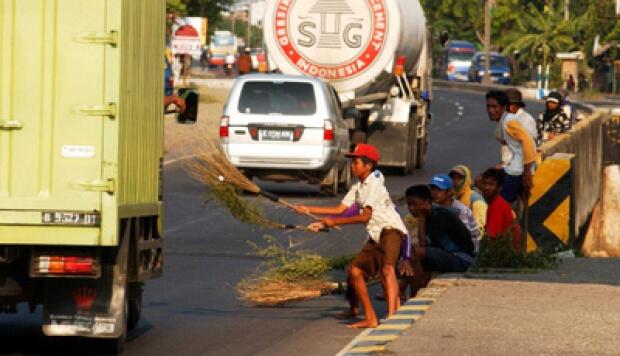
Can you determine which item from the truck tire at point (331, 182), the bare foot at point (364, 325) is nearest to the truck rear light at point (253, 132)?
the truck tire at point (331, 182)

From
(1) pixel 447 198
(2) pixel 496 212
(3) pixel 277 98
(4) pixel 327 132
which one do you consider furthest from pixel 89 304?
(3) pixel 277 98

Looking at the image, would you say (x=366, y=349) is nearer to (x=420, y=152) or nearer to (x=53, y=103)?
(x=53, y=103)

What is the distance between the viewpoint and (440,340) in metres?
11.1

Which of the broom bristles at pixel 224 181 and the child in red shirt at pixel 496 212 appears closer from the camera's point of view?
the broom bristles at pixel 224 181

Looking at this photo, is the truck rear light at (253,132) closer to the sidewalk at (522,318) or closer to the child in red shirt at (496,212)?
the child in red shirt at (496,212)

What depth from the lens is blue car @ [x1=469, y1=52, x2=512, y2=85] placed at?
98.8 meters

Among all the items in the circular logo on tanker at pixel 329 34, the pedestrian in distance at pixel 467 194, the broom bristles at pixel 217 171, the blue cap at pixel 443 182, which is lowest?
the pedestrian in distance at pixel 467 194

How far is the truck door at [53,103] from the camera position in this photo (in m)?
10.8

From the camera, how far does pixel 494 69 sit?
98.8 meters

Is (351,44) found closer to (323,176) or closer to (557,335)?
(323,176)

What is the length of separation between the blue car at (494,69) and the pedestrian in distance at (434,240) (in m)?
84.1

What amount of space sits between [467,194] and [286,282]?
2.65 meters

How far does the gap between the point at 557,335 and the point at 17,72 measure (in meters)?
3.74

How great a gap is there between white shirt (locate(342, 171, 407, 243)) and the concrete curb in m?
0.56
